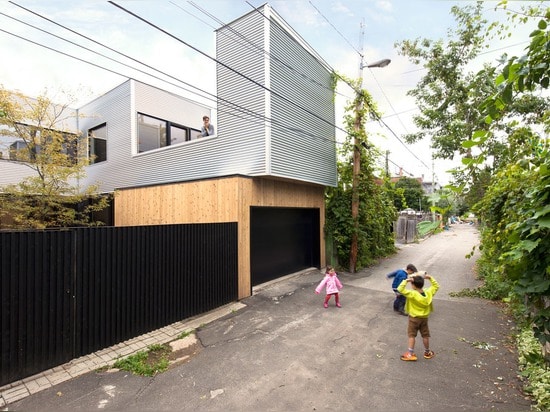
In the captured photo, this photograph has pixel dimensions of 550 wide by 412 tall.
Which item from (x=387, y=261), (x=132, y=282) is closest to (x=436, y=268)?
(x=387, y=261)

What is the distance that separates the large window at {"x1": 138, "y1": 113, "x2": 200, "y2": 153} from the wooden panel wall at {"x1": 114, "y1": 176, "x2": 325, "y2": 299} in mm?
3469

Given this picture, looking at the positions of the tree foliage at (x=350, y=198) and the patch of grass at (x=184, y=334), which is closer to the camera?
the patch of grass at (x=184, y=334)

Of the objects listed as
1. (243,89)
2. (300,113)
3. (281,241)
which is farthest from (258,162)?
(281,241)

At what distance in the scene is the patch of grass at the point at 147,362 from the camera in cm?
420

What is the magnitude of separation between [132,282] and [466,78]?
50.2 feet

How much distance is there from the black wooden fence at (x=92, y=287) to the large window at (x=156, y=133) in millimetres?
9055

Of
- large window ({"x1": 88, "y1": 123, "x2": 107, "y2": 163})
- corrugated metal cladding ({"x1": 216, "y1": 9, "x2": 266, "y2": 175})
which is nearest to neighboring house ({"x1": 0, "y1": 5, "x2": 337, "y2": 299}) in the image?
corrugated metal cladding ({"x1": 216, "y1": 9, "x2": 266, "y2": 175})

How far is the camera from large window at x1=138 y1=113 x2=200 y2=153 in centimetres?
1370

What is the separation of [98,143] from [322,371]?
16.3 m

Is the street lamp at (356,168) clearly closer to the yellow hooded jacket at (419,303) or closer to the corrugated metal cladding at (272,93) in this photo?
the corrugated metal cladding at (272,93)

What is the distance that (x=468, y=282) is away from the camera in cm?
948

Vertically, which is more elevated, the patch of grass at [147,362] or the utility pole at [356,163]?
the utility pole at [356,163]

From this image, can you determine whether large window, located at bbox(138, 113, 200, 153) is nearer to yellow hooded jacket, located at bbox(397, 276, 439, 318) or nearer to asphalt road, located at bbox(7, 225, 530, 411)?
asphalt road, located at bbox(7, 225, 530, 411)

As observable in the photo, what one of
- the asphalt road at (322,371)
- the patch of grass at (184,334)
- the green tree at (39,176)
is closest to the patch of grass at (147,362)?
the asphalt road at (322,371)
